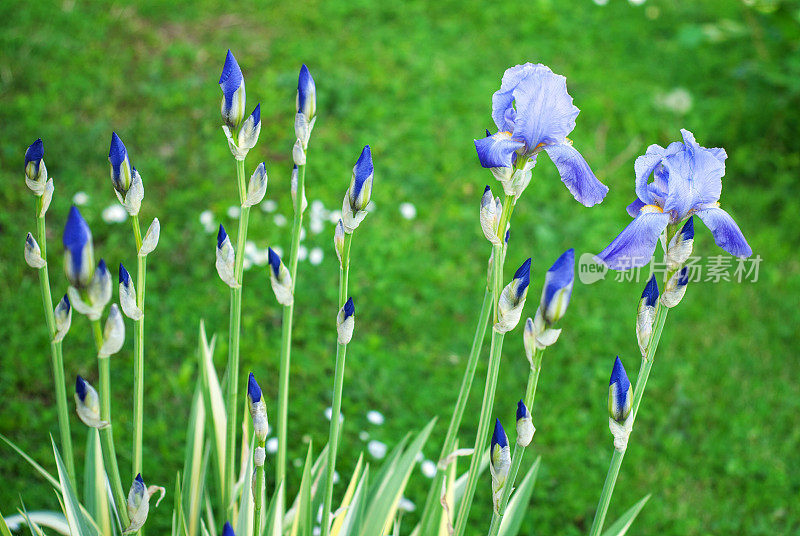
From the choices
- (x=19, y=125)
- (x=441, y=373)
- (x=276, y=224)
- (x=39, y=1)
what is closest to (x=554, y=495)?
(x=441, y=373)

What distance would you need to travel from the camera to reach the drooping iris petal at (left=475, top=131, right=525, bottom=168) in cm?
121

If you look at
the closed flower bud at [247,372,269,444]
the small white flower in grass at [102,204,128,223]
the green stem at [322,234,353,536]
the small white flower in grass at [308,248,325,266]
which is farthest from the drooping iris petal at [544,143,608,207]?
the small white flower in grass at [102,204,128,223]

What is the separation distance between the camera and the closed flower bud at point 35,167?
1.32 m

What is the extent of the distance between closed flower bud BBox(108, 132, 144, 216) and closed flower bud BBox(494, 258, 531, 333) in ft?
2.21

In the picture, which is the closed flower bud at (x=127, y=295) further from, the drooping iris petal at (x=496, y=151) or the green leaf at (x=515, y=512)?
the green leaf at (x=515, y=512)

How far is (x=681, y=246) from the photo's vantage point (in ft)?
4.00

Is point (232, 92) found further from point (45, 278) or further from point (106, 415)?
point (106, 415)

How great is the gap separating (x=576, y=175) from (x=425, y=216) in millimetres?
2503

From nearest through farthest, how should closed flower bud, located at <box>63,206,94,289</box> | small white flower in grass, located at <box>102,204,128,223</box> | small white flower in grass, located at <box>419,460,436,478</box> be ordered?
closed flower bud, located at <box>63,206,94,289</box>
small white flower in grass, located at <box>419,460,436,478</box>
small white flower in grass, located at <box>102,204,128,223</box>

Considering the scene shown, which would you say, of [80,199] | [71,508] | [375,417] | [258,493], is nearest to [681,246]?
[258,493]

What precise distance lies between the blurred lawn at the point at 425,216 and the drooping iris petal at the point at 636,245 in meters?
1.57

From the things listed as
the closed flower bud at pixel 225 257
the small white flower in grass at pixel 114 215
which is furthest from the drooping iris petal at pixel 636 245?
the small white flower in grass at pixel 114 215

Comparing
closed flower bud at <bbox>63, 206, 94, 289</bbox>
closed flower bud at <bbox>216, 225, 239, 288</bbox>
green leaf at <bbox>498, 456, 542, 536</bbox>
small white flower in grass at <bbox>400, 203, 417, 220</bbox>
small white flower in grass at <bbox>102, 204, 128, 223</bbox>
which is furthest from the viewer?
small white flower in grass at <bbox>400, 203, 417, 220</bbox>

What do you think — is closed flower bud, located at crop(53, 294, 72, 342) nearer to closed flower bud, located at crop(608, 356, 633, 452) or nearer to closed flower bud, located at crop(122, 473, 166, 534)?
closed flower bud, located at crop(122, 473, 166, 534)
